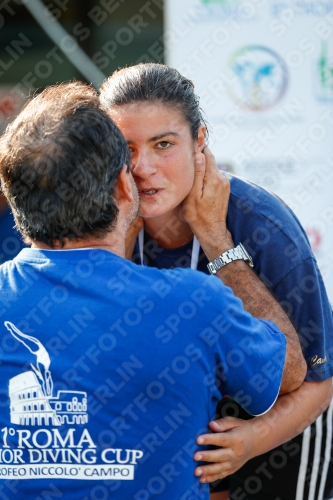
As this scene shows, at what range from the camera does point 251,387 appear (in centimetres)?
130

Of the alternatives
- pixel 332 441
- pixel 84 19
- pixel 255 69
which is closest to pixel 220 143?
pixel 255 69

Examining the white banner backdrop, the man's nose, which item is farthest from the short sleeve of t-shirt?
the white banner backdrop

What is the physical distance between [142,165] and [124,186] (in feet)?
1.41

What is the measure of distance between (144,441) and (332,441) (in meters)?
0.98

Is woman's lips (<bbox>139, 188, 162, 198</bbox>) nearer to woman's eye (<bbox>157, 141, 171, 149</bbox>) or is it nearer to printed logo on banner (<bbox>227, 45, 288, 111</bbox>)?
woman's eye (<bbox>157, 141, 171, 149</bbox>)

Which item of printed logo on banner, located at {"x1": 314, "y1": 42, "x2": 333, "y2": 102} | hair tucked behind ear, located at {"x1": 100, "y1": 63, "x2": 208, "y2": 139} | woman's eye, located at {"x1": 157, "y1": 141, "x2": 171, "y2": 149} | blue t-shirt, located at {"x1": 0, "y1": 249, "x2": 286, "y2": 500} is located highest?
hair tucked behind ear, located at {"x1": 100, "y1": 63, "x2": 208, "y2": 139}

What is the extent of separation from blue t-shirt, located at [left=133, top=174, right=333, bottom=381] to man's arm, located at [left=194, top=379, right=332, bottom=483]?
7 centimetres

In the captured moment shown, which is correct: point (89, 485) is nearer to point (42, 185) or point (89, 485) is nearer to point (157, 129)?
point (42, 185)

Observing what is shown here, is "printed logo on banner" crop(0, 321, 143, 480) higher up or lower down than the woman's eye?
lower down

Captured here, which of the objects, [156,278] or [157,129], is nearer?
[156,278]

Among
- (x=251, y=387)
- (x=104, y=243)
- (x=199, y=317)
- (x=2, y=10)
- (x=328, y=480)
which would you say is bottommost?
(x=328, y=480)

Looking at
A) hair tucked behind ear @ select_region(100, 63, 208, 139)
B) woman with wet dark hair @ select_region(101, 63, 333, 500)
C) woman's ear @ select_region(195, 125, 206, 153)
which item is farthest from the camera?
woman's ear @ select_region(195, 125, 206, 153)

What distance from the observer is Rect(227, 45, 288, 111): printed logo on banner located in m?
3.23

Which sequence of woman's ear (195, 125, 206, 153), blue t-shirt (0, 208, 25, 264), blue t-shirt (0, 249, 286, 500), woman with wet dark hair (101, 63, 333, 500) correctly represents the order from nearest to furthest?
blue t-shirt (0, 249, 286, 500) < woman with wet dark hair (101, 63, 333, 500) < woman's ear (195, 125, 206, 153) < blue t-shirt (0, 208, 25, 264)
